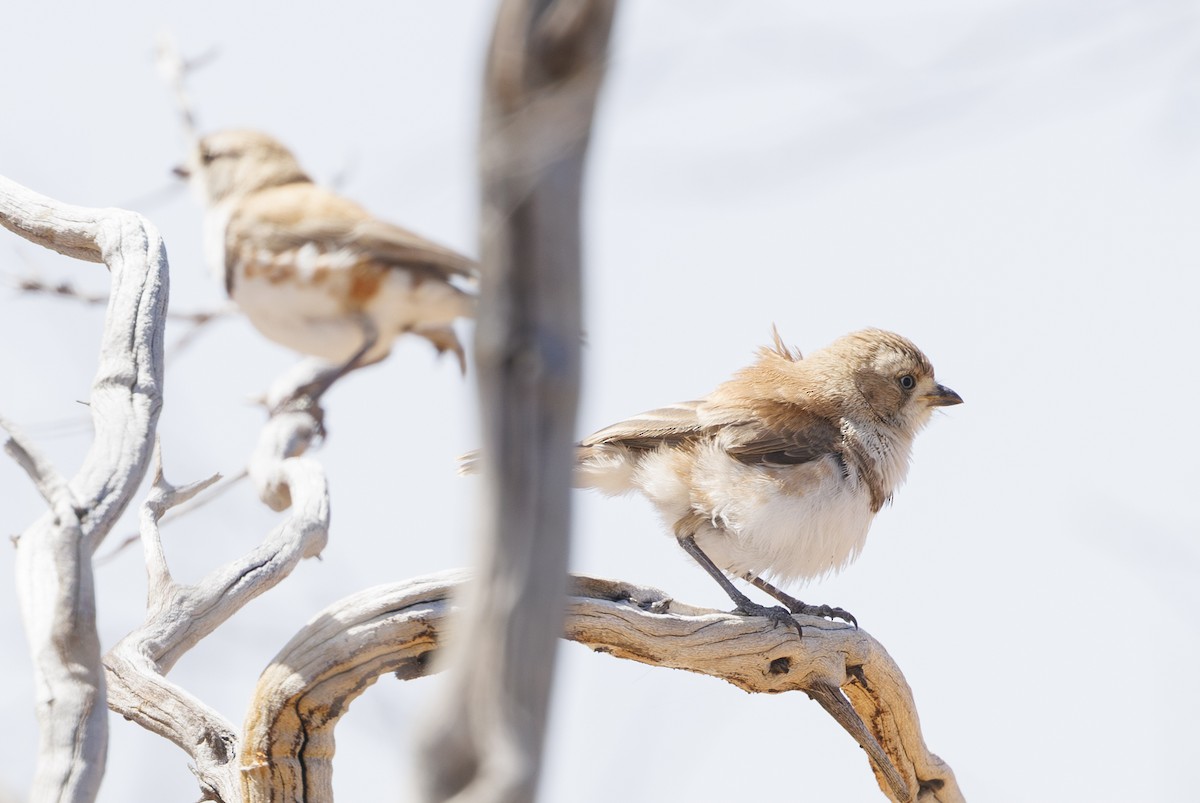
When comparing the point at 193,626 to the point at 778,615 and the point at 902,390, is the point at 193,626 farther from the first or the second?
the point at 902,390

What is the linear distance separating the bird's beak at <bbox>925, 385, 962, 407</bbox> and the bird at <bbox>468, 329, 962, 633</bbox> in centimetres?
40

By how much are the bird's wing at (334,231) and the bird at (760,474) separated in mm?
1654

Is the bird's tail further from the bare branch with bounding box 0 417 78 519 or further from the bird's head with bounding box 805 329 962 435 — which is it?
the bare branch with bounding box 0 417 78 519

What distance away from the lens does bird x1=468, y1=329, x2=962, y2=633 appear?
495 centimetres

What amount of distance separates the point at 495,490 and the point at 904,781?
3739mm

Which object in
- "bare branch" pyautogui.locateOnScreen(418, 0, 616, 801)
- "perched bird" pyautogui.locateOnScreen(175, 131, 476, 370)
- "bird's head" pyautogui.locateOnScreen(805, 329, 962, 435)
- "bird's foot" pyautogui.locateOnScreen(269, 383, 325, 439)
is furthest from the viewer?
"perched bird" pyautogui.locateOnScreen(175, 131, 476, 370)

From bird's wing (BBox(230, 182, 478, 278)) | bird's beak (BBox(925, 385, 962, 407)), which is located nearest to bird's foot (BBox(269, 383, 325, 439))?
bird's wing (BBox(230, 182, 478, 278))

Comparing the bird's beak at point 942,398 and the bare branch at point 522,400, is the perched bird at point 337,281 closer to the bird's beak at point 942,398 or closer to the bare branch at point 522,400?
the bird's beak at point 942,398

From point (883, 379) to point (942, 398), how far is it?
14.1 inches

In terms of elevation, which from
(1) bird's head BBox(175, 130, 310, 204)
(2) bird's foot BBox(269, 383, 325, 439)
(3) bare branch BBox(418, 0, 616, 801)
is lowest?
(3) bare branch BBox(418, 0, 616, 801)

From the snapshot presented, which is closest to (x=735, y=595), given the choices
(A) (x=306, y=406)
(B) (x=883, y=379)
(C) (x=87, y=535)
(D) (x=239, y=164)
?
(B) (x=883, y=379)

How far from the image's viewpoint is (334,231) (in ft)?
22.0

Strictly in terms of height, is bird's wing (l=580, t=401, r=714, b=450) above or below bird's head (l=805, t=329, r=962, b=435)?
below

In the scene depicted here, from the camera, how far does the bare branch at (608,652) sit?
3193mm
